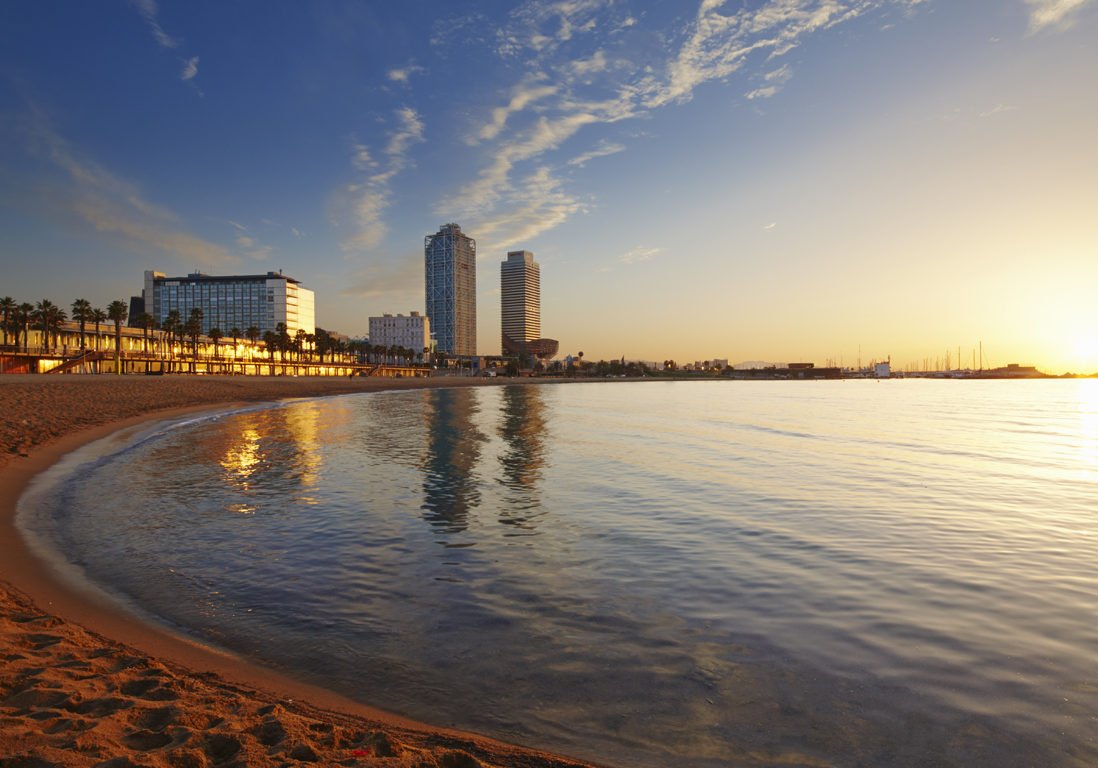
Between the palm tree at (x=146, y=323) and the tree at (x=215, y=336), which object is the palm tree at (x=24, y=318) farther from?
the tree at (x=215, y=336)

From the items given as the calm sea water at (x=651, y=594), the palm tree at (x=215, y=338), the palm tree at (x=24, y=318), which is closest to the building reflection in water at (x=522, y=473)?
the calm sea water at (x=651, y=594)

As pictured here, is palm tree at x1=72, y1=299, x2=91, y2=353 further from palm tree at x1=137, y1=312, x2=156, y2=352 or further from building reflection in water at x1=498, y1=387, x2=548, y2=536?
building reflection in water at x1=498, y1=387, x2=548, y2=536

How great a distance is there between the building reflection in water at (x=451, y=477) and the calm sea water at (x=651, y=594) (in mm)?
160

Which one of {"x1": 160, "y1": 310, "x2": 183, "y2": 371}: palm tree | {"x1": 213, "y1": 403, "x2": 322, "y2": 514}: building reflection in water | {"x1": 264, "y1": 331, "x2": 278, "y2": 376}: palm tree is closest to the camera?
{"x1": 213, "y1": 403, "x2": 322, "y2": 514}: building reflection in water

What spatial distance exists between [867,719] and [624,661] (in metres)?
2.66

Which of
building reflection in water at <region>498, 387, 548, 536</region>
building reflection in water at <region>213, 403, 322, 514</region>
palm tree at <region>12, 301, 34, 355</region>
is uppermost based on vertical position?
palm tree at <region>12, 301, 34, 355</region>

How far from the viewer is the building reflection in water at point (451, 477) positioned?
1437cm

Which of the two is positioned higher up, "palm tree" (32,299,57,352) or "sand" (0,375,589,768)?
"palm tree" (32,299,57,352)

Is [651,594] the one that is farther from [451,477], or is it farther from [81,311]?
[81,311]

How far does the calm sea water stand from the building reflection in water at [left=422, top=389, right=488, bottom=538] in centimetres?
16

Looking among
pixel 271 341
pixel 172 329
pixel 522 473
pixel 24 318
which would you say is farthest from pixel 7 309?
pixel 522 473

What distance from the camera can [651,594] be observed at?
9312 mm


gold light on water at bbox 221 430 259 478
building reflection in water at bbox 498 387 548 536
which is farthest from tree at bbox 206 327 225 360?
gold light on water at bbox 221 430 259 478

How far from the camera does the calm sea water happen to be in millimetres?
5684
